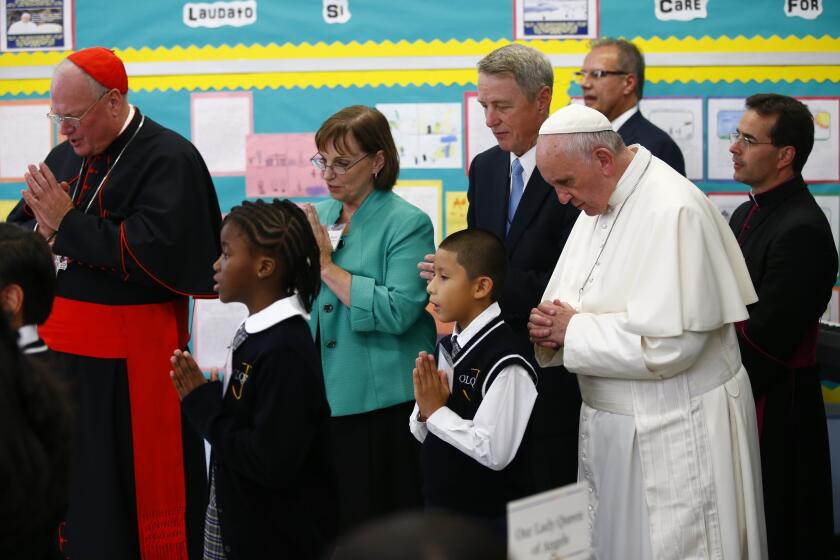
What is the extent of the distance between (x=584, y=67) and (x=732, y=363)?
2286 mm

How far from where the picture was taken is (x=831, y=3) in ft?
16.7

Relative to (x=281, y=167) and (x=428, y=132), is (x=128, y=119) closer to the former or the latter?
(x=281, y=167)

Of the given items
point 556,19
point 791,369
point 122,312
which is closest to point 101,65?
point 122,312

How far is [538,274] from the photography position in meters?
3.53

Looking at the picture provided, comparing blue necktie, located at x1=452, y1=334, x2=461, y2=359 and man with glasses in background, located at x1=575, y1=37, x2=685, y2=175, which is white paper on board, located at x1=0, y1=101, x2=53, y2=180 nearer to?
man with glasses in background, located at x1=575, y1=37, x2=685, y2=175

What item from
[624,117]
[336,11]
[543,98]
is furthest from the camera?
[336,11]

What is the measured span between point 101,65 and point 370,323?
135 centimetres

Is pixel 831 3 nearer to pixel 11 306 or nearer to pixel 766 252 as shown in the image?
pixel 766 252

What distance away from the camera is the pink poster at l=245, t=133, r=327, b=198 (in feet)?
17.4

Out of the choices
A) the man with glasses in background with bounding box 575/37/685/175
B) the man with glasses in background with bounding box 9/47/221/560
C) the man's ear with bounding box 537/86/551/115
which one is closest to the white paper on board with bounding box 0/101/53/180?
the man with glasses in background with bounding box 9/47/221/560

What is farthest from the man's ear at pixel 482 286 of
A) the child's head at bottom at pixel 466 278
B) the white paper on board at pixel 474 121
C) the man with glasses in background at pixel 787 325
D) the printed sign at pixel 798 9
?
the printed sign at pixel 798 9

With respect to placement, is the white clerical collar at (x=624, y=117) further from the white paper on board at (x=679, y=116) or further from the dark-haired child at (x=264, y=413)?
the dark-haired child at (x=264, y=413)

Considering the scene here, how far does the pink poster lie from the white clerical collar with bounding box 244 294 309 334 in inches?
106

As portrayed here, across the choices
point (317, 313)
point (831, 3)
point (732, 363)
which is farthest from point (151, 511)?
point (831, 3)
